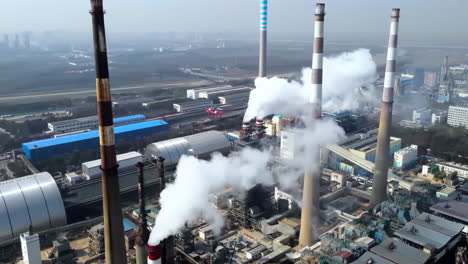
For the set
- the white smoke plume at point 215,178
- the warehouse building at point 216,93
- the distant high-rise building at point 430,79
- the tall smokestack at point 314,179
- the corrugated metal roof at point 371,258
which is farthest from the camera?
the distant high-rise building at point 430,79

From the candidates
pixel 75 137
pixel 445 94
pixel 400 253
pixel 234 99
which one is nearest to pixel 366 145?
pixel 400 253

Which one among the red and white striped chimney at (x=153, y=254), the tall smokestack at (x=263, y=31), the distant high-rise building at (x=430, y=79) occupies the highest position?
the tall smokestack at (x=263, y=31)

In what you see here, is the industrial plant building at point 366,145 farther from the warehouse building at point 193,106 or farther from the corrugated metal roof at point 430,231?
the warehouse building at point 193,106

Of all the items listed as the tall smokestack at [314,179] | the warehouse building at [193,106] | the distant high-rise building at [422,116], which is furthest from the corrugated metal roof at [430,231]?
the warehouse building at [193,106]

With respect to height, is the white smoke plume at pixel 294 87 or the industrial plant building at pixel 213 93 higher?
the white smoke plume at pixel 294 87

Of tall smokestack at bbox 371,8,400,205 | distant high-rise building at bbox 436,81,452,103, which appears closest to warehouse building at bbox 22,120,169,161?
tall smokestack at bbox 371,8,400,205

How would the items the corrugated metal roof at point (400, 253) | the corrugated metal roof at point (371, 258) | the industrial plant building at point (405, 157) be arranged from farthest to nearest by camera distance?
the industrial plant building at point (405, 157) < the corrugated metal roof at point (400, 253) < the corrugated metal roof at point (371, 258)

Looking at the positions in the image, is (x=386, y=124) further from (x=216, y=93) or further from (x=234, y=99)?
(x=216, y=93)

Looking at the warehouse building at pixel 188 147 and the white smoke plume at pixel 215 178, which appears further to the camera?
the warehouse building at pixel 188 147
